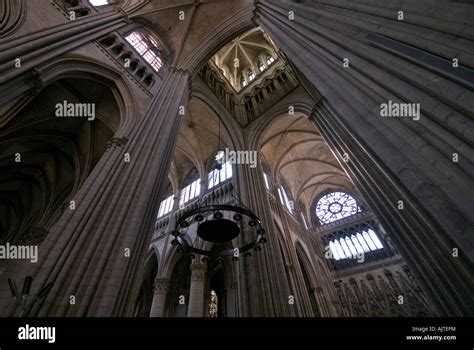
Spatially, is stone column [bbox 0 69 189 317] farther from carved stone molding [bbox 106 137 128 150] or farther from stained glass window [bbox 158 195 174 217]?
stained glass window [bbox 158 195 174 217]

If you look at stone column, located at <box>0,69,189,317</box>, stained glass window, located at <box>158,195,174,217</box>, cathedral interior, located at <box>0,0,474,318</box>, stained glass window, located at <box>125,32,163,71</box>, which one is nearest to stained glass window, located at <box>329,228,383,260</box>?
cathedral interior, located at <box>0,0,474,318</box>

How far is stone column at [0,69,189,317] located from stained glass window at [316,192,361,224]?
59.3ft

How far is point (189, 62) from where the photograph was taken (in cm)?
1119

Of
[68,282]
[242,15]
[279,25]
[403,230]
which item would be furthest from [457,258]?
[242,15]

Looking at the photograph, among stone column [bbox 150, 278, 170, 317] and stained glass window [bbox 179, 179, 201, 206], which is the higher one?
stained glass window [bbox 179, 179, 201, 206]

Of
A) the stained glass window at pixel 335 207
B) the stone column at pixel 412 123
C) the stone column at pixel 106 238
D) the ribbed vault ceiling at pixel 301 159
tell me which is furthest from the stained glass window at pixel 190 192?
the stained glass window at pixel 335 207

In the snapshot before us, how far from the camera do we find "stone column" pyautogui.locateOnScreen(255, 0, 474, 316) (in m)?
2.60

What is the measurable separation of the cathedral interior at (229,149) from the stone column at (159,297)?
7 centimetres

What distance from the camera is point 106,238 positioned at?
441 cm

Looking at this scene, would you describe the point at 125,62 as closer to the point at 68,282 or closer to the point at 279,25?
the point at 279,25

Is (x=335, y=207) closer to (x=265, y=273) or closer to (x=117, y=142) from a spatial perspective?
(x=265, y=273)

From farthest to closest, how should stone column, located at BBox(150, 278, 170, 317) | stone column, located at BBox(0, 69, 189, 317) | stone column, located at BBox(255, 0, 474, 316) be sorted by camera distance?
stone column, located at BBox(150, 278, 170, 317), stone column, located at BBox(0, 69, 189, 317), stone column, located at BBox(255, 0, 474, 316)

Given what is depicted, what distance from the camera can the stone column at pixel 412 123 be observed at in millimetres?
2598
